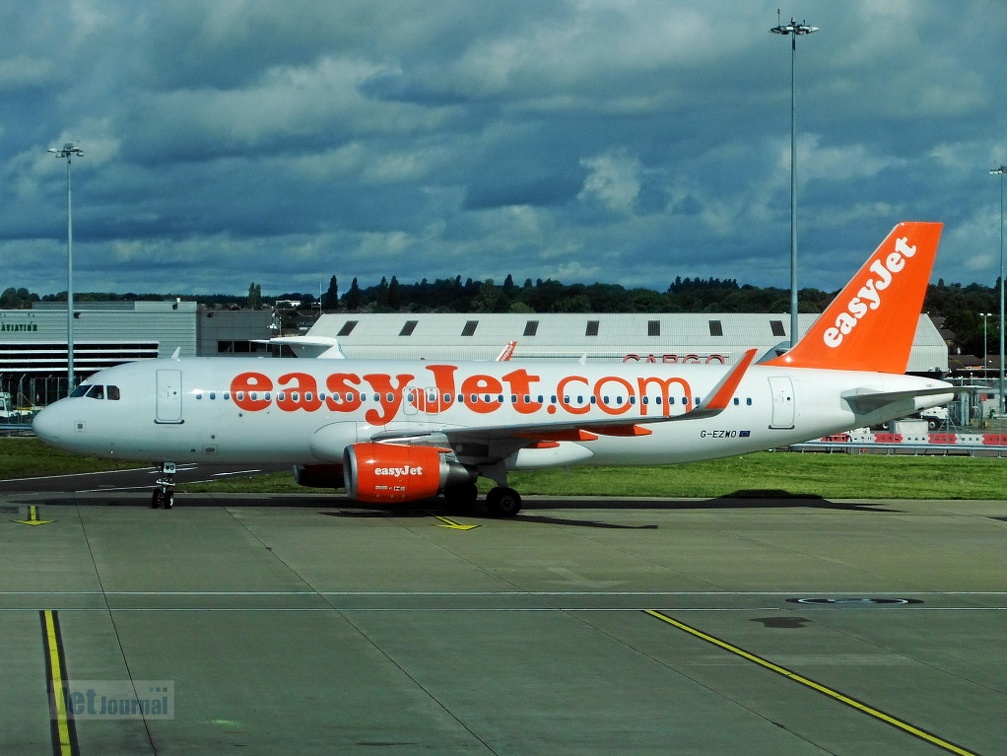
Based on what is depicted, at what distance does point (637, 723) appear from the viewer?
12.5 m

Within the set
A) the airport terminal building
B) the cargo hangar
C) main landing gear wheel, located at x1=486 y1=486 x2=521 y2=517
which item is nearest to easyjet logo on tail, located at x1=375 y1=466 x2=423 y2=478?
main landing gear wheel, located at x1=486 y1=486 x2=521 y2=517

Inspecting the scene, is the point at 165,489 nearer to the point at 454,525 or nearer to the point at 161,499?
the point at 161,499

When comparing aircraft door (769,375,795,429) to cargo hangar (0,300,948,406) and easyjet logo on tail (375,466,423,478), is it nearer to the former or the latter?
easyjet logo on tail (375,466,423,478)

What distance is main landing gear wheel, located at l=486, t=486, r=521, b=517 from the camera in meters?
32.8

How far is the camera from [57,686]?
13.5 m

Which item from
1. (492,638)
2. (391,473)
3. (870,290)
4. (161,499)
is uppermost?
(870,290)

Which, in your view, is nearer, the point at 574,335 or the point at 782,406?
the point at 782,406

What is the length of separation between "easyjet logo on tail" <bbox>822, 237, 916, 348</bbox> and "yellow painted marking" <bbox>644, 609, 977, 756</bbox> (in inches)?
791

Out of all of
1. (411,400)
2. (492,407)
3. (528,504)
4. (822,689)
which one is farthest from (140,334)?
(822,689)

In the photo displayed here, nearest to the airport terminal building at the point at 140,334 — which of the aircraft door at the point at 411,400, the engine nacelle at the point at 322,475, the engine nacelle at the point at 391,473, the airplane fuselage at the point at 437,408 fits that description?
the engine nacelle at the point at 322,475

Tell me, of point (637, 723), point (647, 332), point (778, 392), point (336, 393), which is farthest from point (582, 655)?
point (647, 332)

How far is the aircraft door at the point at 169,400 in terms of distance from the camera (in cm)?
3256

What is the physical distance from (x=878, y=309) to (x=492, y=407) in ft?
38.5

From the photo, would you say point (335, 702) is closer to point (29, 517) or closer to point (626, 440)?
point (29, 517)
